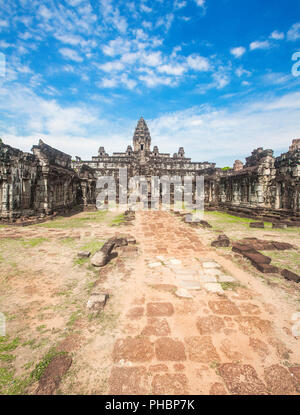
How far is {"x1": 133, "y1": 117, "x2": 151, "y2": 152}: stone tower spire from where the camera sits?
45.9 metres

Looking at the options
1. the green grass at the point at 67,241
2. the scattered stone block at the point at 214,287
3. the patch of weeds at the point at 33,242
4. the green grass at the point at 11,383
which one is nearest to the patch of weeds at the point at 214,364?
the scattered stone block at the point at 214,287

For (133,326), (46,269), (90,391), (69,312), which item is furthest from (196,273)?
(46,269)

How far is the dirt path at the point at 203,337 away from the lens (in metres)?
1.82

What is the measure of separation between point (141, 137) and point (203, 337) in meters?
47.8

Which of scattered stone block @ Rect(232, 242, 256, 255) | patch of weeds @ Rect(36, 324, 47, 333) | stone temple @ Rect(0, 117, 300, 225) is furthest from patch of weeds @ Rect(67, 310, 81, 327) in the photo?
stone temple @ Rect(0, 117, 300, 225)

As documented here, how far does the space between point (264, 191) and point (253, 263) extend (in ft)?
30.3

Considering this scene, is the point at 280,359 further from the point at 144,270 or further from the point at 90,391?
the point at 144,270

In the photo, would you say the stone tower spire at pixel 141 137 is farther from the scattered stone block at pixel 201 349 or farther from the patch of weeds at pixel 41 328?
the scattered stone block at pixel 201 349

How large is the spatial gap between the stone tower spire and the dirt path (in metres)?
45.0

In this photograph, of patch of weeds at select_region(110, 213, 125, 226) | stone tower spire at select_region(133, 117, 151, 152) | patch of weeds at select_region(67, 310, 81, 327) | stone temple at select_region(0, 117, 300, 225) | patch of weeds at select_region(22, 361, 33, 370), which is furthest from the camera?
stone tower spire at select_region(133, 117, 151, 152)

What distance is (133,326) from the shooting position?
2590 mm

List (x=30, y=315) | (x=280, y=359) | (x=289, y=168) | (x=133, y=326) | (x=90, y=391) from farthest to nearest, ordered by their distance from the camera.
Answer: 1. (x=289, y=168)
2. (x=30, y=315)
3. (x=133, y=326)
4. (x=280, y=359)
5. (x=90, y=391)

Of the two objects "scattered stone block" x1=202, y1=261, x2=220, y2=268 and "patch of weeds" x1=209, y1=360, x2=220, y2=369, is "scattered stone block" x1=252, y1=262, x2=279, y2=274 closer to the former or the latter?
"scattered stone block" x1=202, y1=261, x2=220, y2=268

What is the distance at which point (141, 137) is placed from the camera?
45.9 meters
